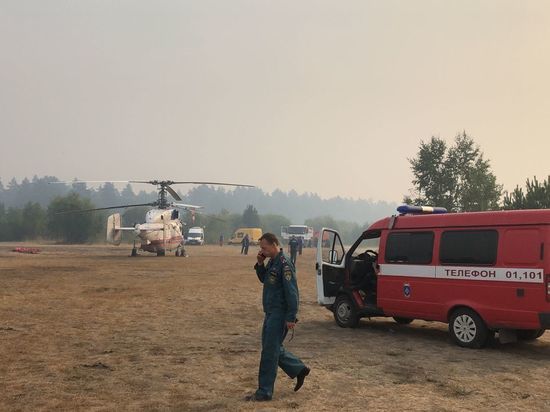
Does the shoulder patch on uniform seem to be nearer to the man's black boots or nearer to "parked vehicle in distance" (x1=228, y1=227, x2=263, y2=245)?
the man's black boots

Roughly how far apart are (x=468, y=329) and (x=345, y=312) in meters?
3.01

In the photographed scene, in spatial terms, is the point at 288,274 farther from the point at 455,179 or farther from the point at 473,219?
the point at 455,179

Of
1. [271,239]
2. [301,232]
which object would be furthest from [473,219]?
[301,232]

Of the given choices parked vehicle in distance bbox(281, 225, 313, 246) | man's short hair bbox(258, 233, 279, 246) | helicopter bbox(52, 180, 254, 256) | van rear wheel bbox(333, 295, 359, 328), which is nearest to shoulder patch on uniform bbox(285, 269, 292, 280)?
man's short hair bbox(258, 233, 279, 246)

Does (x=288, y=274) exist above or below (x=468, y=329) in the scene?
above

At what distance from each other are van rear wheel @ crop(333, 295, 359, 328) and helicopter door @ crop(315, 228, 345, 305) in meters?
0.24

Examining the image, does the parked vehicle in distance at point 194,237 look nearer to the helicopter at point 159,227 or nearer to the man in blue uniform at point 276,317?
the helicopter at point 159,227

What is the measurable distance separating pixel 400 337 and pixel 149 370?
5212 millimetres

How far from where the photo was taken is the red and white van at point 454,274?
8648 millimetres

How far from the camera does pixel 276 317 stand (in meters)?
6.29

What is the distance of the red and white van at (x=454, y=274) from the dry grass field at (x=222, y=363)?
509 millimetres

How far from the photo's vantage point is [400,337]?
35.2 ft

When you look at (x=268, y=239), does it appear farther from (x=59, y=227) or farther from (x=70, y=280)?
(x=59, y=227)

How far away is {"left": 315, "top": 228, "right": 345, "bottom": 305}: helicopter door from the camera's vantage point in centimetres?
1220
